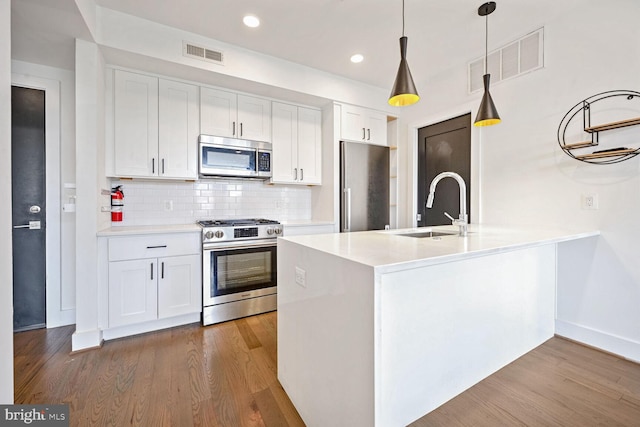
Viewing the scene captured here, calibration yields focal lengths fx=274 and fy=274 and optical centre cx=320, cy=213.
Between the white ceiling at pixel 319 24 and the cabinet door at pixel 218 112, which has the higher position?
the white ceiling at pixel 319 24

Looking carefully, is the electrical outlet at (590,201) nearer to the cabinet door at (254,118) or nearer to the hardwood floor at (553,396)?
the hardwood floor at (553,396)

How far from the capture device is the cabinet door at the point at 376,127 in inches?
148

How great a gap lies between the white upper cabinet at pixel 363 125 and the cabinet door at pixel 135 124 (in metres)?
2.14

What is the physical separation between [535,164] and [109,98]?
400 cm

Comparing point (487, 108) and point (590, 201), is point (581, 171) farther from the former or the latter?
point (487, 108)

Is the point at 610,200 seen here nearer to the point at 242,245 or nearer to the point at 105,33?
the point at 242,245

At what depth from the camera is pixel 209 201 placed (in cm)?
330

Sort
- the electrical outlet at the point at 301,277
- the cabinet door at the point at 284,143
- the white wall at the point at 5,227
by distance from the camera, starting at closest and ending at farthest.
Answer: the white wall at the point at 5,227 < the electrical outlet at the point at 301,277 < the cabinet door at the point at 284,143

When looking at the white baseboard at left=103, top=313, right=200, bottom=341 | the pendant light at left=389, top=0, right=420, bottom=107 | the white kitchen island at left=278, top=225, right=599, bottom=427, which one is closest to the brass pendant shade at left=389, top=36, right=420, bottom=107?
the pendant light at left=389, top=0, right=420, bottom=107

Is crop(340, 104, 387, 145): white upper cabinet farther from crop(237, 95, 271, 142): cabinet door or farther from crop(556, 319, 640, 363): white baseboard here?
crop(556, 319, 640, 363): white baseboard

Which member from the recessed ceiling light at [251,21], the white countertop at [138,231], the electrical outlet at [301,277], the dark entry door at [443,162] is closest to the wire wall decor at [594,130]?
the dark entry door at [443,162]

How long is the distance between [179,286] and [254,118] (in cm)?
202

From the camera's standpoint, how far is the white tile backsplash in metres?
2.94

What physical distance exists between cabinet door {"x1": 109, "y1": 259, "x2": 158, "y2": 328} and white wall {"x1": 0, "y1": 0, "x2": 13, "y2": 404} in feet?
4.43
